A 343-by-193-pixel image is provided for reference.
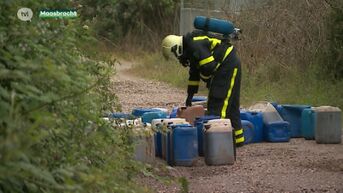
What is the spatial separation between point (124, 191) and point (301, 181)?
366 cm

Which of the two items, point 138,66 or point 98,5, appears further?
point 98,5

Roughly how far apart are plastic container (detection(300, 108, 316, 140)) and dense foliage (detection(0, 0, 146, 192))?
5.11 meters

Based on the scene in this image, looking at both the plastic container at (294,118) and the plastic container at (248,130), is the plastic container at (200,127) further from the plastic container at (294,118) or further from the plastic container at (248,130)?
the plastic container at (294,118)

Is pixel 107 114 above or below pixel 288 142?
above

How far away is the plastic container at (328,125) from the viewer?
10609 millimetres

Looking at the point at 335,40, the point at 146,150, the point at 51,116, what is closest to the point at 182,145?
the point at 146,150

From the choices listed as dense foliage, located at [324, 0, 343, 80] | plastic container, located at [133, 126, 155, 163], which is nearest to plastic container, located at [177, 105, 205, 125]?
plastic container, located at [133, 126, 155, 163]

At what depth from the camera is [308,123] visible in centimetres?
1104

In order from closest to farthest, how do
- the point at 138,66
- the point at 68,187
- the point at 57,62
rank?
the point at 68,187, the point at 57,62, the point at 138,66

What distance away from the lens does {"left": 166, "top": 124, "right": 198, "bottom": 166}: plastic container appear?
9102mm

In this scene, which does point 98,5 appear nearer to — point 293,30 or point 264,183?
point 293,30

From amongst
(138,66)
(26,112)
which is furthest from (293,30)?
(26,112)

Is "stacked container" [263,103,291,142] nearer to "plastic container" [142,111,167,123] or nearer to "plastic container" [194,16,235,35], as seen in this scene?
"plastic container" [194,16,235,35]

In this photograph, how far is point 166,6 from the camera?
1176 inches
